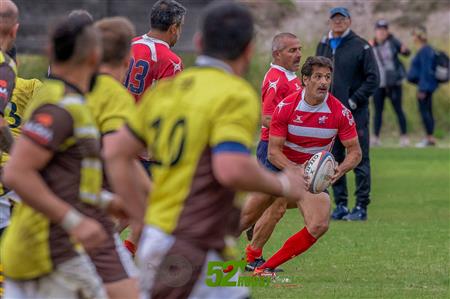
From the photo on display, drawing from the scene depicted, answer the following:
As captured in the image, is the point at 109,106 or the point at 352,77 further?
the point at 352,77

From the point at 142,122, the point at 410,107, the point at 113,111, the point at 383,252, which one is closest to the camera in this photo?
the point at 142,122

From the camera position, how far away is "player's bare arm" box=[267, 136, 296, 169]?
9727 mm

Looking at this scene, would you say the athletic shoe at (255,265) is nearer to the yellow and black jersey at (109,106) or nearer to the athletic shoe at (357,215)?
the athletic shoe at (357,215)

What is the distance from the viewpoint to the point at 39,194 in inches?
198

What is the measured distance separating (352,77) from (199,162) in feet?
30.7

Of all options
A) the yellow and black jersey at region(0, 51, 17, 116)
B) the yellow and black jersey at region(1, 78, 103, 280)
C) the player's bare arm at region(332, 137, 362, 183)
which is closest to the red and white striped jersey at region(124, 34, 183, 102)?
the player's bare arm at region(332, 137, 362, 183)

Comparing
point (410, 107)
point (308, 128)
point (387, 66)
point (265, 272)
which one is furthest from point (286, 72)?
point (410, 107)

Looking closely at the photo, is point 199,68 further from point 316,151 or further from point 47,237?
point 316,151

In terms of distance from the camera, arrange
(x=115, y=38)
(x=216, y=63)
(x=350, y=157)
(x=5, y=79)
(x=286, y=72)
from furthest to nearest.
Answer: (x=286, y=72) < (x=350, y=157) < (x=5, y=79) < (x=115, y=38) < (x=216, y=63)

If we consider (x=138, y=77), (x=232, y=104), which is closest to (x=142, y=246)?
(x=232, y=104)

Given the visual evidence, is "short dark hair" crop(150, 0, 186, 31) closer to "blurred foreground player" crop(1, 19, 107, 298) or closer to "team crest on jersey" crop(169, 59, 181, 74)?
"team crest on jersey" crop(169, 59, 181, 74)

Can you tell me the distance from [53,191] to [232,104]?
3.16 feet

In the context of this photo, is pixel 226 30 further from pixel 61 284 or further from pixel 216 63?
pixel 61 284

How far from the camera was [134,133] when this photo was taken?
5.17 m
